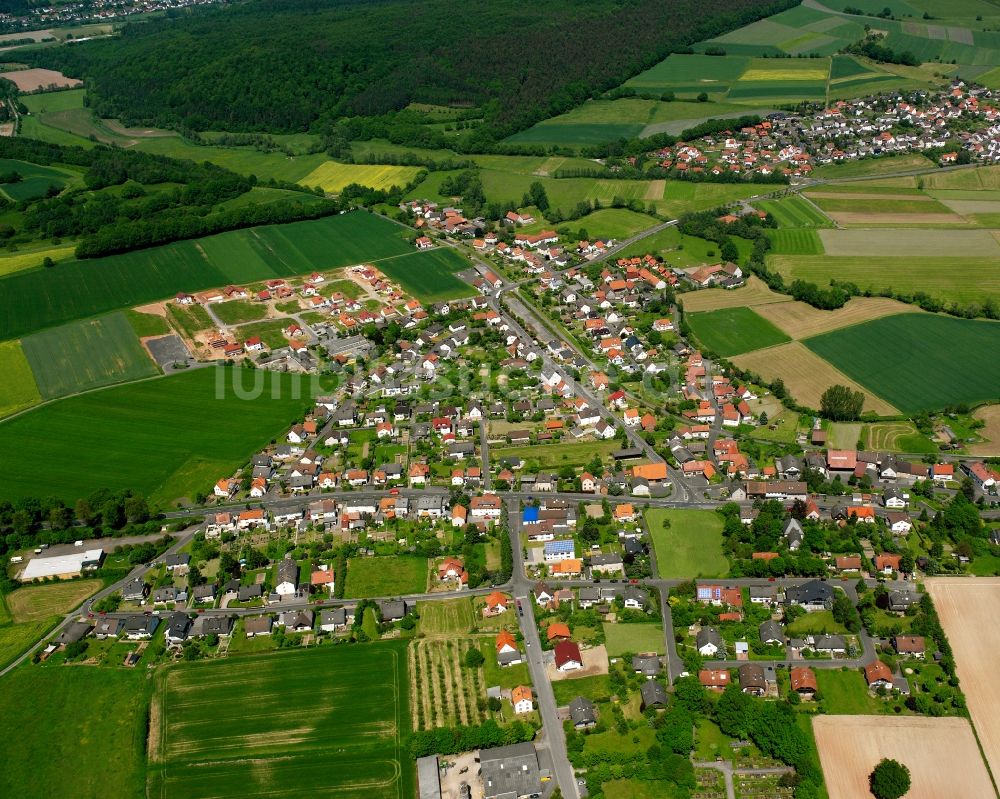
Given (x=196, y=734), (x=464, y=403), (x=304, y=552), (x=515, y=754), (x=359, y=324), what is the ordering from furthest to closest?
(x=359, y=324) → (x=464, y=403) → (x=304, y=552) → (x=196, y=734) → (x=515, y=754)

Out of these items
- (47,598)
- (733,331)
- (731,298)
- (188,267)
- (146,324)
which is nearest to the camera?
(47,598)

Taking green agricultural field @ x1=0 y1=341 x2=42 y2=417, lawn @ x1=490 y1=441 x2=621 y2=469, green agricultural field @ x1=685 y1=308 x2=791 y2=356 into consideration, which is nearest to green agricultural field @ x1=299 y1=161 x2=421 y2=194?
green agricultural field @ x1=0 y1=341 x2=42 y2=417

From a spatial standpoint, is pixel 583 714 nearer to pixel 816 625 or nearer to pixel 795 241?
pixel 816 625

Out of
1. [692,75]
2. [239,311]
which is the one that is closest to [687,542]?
[239,311]

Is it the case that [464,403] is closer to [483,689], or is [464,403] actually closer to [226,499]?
[226,499]

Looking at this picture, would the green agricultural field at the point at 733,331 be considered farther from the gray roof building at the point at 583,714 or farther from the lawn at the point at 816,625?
the gray roof building at the point at 583,714

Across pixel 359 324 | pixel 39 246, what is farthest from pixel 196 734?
pixel 39 246

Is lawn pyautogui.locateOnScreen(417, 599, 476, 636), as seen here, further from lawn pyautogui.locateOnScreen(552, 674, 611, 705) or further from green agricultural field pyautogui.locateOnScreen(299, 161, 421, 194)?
green agricultural field pyautogui.locateOnScreen(299, 161, 421, 194)
